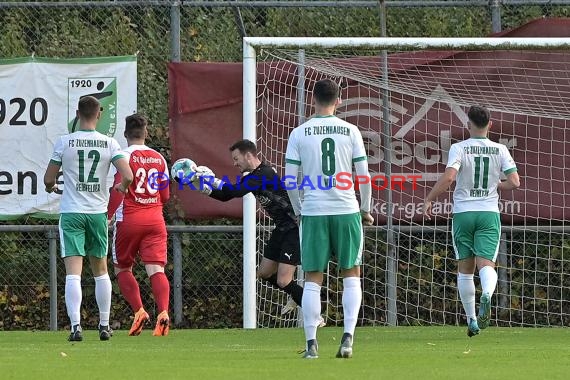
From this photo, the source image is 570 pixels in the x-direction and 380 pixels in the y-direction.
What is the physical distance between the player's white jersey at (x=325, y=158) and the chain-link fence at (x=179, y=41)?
497cm

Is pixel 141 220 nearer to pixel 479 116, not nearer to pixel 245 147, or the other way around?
pixel 245 147

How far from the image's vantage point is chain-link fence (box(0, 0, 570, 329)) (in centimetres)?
1351

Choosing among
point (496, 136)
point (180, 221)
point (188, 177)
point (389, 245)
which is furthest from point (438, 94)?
point (188, 177)

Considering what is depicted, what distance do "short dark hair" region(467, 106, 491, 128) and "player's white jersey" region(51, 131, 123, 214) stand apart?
9.77ft

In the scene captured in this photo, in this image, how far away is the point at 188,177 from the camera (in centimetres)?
1053

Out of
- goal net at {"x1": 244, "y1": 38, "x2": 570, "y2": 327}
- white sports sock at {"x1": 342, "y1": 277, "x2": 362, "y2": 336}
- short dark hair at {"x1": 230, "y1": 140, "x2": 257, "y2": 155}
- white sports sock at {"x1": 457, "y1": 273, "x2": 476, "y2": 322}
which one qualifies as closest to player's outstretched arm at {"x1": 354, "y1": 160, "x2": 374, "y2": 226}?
white sports sock at {"x1": 342, "y1": 277, "x2": 362, "y2": 336}

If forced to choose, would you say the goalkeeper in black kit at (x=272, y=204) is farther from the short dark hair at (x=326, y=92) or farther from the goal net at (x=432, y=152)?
the short dark hair at (x=326, y=92)

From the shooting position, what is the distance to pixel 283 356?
858 cm

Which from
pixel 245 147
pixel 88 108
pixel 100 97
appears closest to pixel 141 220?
pixel 245 147

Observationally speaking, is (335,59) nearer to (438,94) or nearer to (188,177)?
(438,94)

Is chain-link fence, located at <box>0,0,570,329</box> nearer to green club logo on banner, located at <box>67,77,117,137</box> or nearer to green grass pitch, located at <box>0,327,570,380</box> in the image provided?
green club logo on banner, located at <box>67,77,117,137</box>

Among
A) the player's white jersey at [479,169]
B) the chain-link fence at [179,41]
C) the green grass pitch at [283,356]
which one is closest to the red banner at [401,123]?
the chain-link fence at [179,41]

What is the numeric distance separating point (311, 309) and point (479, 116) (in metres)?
3.09

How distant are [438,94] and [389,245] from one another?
5.59ft
